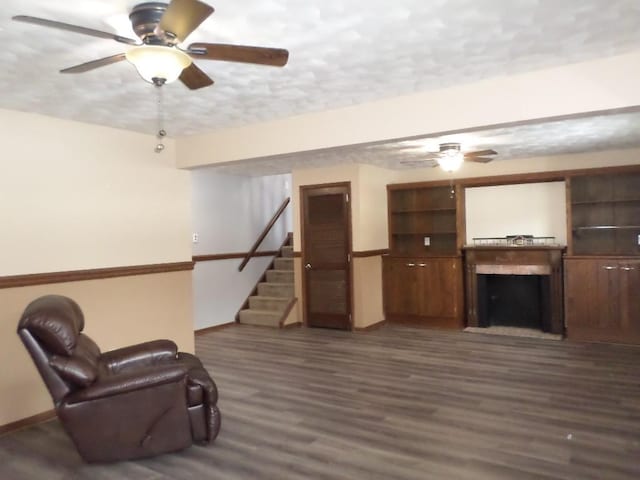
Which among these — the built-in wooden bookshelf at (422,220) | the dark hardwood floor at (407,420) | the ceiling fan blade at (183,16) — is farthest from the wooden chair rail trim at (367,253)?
the ceiling fan blade at (183,16)

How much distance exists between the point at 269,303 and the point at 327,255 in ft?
4.30

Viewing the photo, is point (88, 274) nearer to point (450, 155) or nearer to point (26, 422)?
point (26, 422)

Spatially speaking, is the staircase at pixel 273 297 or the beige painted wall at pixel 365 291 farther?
the staircase at pixel 273 297

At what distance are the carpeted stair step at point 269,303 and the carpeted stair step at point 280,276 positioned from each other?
1.37ft

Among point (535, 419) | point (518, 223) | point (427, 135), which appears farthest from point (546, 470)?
point (518, 223)

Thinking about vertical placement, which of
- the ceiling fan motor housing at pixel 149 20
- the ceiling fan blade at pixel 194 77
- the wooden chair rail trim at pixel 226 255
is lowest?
the wooden chair rail trim at pixel 226 255

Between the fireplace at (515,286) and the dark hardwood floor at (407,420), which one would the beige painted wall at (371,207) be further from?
the dark hardwood floor at (407,420)

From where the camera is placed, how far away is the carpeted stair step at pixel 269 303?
7.58 m

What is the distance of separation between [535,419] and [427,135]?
→ 219 centimetres

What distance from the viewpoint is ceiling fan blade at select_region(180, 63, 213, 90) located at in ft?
7.85

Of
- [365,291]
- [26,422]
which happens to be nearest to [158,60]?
[26,422]

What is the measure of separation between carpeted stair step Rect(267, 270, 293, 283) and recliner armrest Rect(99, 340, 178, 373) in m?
4.43

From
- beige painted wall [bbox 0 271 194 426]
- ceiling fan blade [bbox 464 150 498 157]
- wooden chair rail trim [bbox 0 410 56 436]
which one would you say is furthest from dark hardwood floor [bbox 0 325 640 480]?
ceiling fan blade [bbox 464 150 498 157]

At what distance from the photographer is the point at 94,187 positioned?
168 inches
